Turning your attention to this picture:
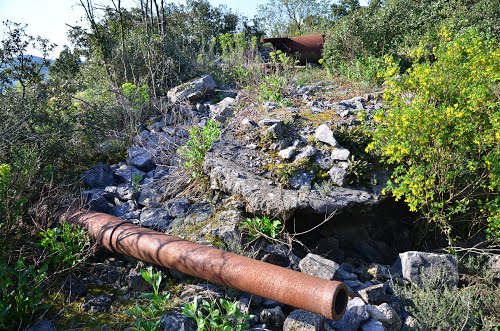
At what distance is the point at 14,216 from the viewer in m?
3.65

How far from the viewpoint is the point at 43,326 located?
3.00 meters

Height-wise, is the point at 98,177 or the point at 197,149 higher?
the point at 197,149

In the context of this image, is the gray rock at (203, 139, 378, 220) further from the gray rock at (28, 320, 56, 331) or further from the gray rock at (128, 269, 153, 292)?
the gray rock at (28, 320, 56, 331)

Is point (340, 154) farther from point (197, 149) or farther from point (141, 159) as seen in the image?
point (141, 159)

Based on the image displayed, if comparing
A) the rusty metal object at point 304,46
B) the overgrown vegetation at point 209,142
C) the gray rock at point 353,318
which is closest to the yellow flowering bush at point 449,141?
the overgrown vegetation at point 209,142

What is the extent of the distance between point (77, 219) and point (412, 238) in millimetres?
3581

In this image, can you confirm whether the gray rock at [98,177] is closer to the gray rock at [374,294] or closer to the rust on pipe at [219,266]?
the rust on pipe at [219,266]

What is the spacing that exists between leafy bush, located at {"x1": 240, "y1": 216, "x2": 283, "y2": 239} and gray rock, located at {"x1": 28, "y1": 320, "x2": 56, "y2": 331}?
169 cm

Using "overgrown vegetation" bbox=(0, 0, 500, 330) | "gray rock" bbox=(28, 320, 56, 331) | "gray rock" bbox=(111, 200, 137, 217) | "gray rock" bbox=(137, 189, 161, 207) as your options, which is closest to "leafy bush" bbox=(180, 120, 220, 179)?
"overgrown vegetation" bbox=(0, 0, 500, 330)

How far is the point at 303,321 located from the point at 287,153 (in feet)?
6.63

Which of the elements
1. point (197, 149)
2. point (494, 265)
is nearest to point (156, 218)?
point (197, 149)

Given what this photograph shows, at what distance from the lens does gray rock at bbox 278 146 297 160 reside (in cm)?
449

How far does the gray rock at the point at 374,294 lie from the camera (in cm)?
341

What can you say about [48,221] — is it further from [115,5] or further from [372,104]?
[115,5]
